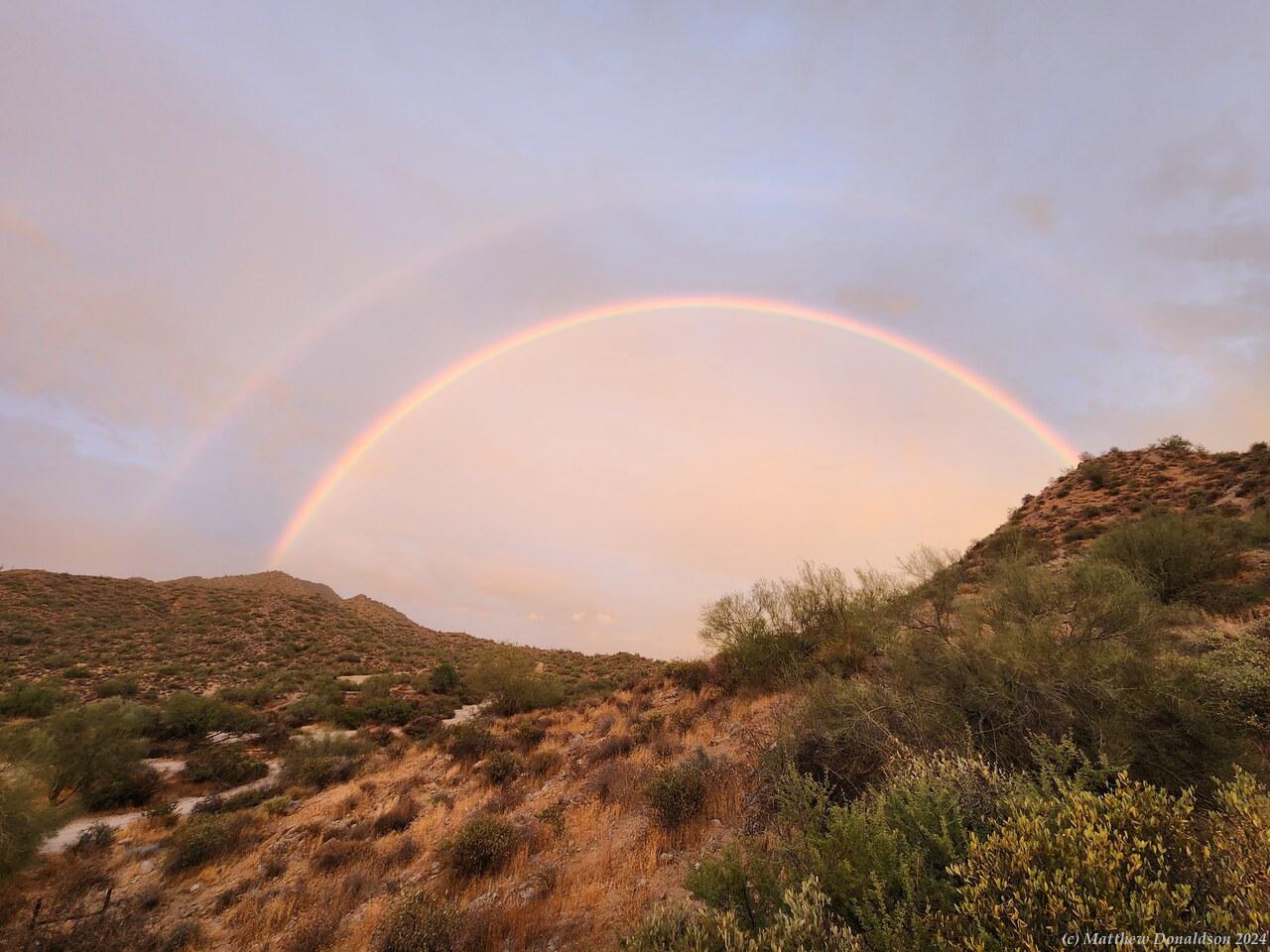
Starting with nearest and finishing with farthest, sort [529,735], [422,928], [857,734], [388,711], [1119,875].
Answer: [1119,875] < [422,928] < [857,734] < [529,735] < [388,711]

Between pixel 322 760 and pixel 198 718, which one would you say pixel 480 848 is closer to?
pixel 322 760

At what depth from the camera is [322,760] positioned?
14.6 metres

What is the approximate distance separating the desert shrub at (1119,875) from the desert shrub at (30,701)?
1166 inches

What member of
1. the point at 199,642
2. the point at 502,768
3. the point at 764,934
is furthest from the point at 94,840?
the point at 199,642

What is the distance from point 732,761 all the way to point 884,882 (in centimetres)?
603

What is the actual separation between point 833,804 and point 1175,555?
55.7 ft

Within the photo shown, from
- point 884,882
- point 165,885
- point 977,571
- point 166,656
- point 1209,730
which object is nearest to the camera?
point 884,882

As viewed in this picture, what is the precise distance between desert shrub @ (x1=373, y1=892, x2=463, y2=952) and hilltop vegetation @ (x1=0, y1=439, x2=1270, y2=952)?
3 centimetres

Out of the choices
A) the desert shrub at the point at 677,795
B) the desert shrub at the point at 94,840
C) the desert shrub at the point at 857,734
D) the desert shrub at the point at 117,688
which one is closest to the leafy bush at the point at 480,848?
the desert shrub at the point at 677,795

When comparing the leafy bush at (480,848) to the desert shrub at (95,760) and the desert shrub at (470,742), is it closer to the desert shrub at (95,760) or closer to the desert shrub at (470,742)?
the desert shrub at (470,742)

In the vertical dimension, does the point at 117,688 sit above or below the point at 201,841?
above

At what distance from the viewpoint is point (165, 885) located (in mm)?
8445

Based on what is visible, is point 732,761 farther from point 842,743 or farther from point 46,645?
point 46,645

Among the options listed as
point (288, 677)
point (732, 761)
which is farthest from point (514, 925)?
point (288, 677)
